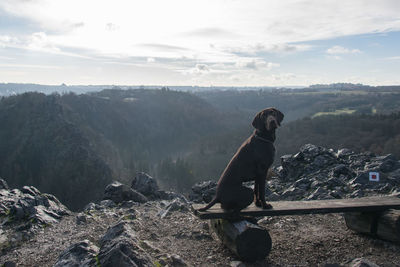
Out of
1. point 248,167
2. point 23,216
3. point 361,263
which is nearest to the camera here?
point 361,263

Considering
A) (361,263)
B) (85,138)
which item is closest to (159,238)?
(361,263)

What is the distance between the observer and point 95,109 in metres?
149

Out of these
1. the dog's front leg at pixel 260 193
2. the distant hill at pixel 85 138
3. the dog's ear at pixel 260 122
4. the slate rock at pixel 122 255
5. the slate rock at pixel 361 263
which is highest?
the dog's ear at pixel 260 122

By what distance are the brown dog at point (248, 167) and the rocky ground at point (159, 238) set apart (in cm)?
129

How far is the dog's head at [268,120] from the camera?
6.80 meters

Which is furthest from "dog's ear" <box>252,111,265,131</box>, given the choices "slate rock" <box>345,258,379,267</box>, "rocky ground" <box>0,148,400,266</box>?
"slate rock" <box>345,258,379,267</box>

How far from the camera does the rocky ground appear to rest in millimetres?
6520

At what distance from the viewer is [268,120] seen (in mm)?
6883

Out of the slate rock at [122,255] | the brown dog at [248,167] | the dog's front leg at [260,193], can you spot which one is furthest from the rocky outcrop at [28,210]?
the dog's front leg at [260,193]

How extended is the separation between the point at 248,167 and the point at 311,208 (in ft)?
6.02

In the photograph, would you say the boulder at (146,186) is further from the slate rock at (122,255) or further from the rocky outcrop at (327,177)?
the slate rock at (122,255)

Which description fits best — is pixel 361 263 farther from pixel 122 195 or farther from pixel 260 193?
pixel 122 195

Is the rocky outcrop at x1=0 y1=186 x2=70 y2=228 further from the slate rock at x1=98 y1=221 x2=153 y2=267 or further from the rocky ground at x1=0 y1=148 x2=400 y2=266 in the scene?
the slate rock at x1=98 y1=221 x2=153 y2=267

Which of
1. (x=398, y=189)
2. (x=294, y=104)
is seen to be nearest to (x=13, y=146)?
(x=398, y=189)
